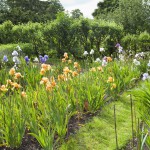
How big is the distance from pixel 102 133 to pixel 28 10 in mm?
31320

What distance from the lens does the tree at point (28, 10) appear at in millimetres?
29375

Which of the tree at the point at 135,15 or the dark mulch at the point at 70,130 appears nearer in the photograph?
the dark mulch at the point at 70,130

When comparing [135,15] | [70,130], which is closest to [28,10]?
[135,15]

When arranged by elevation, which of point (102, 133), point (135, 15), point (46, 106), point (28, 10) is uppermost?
point (28, 10)

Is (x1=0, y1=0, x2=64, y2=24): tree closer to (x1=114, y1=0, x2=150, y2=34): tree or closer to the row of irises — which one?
(x1=114, y1=0, x2=150, y2=34): tree

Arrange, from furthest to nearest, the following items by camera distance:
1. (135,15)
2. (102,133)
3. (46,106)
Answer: (135,15) < (102,133) < (46,106)

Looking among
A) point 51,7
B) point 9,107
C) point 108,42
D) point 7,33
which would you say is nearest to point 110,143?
point 9,107

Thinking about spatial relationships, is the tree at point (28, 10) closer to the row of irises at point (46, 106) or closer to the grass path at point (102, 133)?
the row of irises at point (46, 106)

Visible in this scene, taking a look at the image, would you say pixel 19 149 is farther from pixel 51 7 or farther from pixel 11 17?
pixel 51 7

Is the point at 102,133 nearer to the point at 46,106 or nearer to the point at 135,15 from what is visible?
the point at 46,106

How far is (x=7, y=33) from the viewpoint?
48.3 feet

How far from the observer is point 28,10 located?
111 ft

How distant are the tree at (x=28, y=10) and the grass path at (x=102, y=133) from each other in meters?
25.5

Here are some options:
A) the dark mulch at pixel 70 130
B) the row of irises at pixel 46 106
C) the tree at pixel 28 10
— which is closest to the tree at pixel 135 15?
the tree at pixel 28 10
